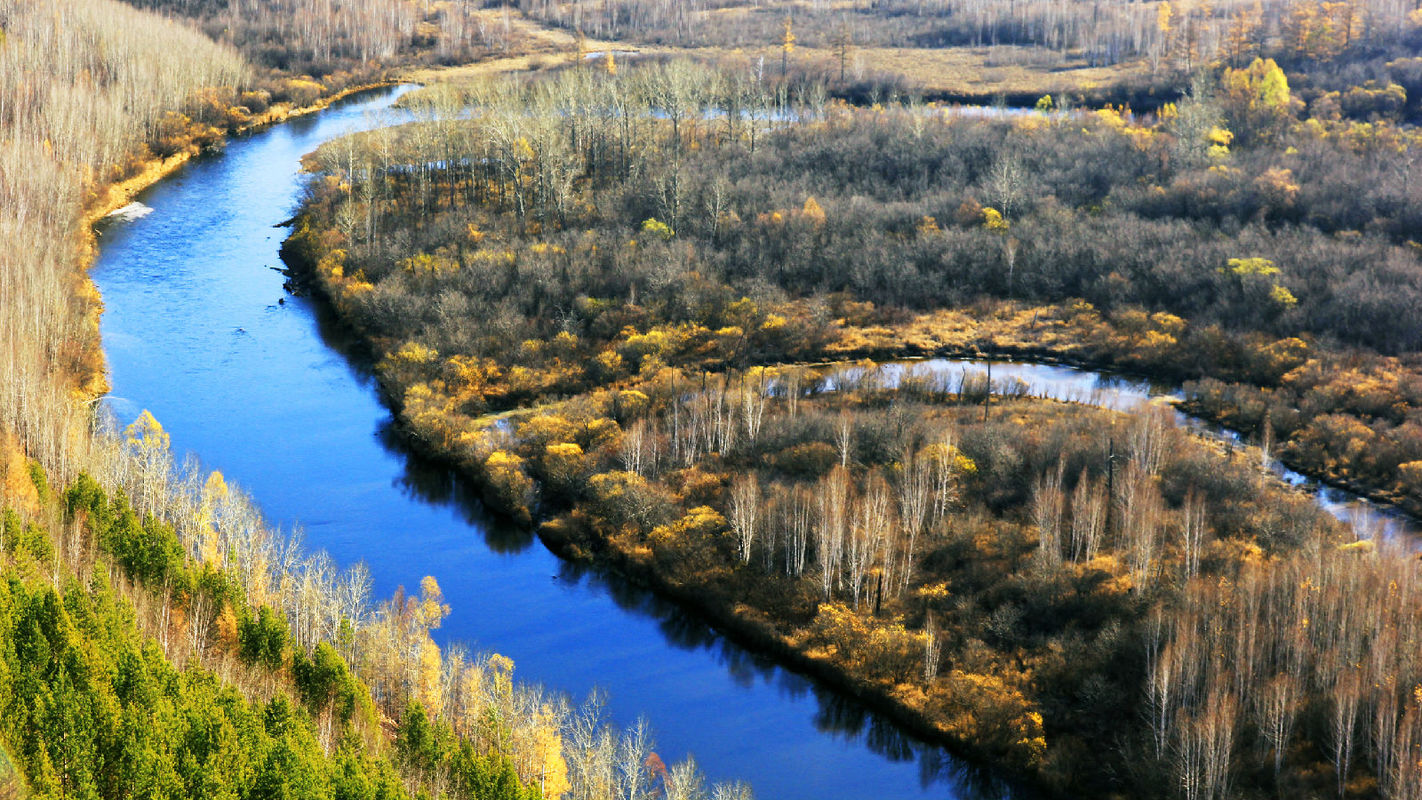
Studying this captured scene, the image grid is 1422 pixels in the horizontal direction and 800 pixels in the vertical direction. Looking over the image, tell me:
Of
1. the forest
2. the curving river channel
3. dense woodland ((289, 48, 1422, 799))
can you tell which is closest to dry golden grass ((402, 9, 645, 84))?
the forest

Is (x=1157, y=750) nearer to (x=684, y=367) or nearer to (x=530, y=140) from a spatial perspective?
(x=684, y=367)

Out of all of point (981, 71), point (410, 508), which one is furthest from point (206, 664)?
point (981, 71)

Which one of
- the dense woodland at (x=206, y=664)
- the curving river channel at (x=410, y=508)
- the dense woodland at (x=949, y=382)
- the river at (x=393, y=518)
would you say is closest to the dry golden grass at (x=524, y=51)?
the dense woodland at (x=949, y=382)

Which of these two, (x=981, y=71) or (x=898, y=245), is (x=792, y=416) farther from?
(x=981, y=71)

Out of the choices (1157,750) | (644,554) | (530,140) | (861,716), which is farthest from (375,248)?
(1157,750)

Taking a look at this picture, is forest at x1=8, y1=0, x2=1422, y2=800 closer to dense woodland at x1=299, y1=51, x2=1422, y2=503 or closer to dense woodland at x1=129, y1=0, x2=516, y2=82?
dense woodland at x1=299, y1=51, x2=1422, y2=503

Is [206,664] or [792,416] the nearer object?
[206,664]
